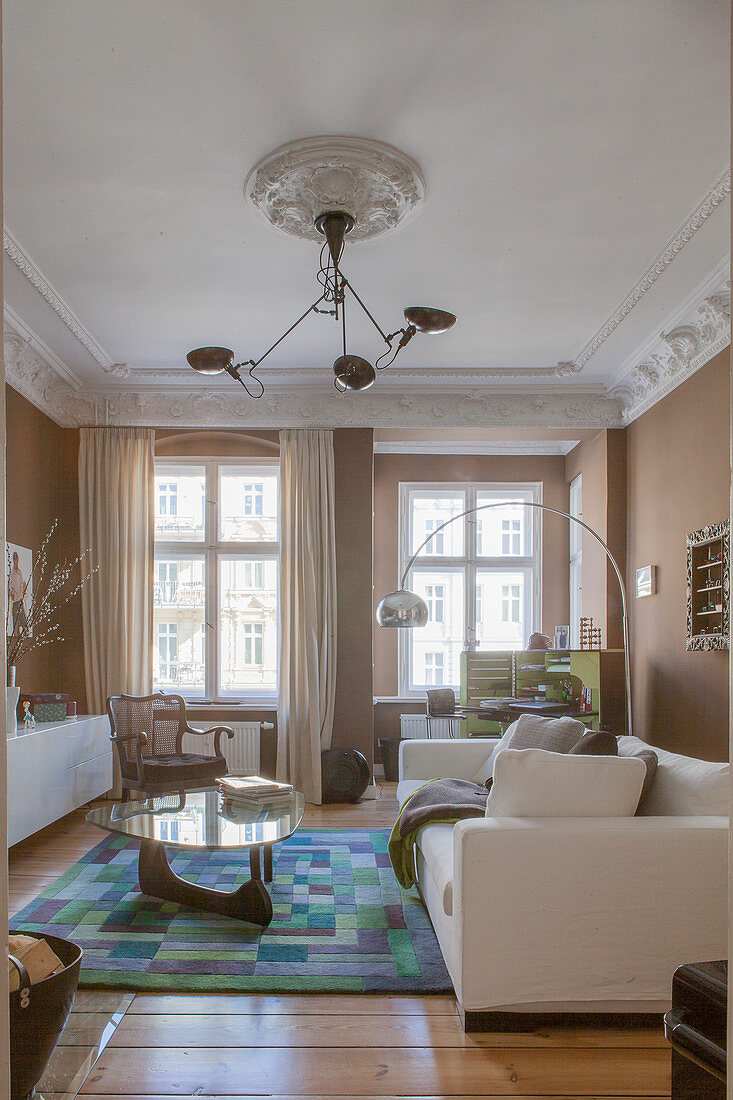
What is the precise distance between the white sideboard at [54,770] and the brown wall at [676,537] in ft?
12.3

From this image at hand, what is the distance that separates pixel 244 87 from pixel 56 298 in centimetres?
222

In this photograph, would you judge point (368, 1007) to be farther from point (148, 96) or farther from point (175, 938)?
point (148, 96)

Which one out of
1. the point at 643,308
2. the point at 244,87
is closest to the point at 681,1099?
the point at 244,87

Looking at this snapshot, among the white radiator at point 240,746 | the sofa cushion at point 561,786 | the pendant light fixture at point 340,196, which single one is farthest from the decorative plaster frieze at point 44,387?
the sofa cushion at point 561,786

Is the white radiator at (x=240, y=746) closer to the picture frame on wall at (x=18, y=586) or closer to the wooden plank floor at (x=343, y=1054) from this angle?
the picture frame on wall at (x=18, y=586)

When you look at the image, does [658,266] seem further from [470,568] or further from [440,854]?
[470,568]

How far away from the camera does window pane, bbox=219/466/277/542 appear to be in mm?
7016

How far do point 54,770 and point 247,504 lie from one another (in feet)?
9.13

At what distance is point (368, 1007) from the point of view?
2891mm

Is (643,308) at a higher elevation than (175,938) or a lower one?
higher

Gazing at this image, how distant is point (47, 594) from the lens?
19.5 ft

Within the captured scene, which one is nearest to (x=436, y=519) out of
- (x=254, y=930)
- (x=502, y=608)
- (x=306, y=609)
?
(x=502, y=608)

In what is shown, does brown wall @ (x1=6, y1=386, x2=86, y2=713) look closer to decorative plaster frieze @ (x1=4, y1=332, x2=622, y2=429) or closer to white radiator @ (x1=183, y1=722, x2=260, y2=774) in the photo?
decorative plaster frieze @ (x1=4, y1=332, x2=622, y2=429)

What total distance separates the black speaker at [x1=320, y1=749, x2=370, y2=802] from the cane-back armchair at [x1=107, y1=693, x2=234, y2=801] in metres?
0.83
